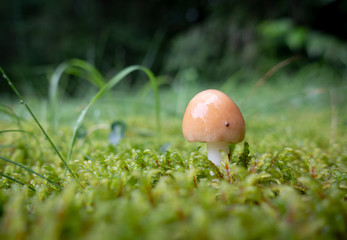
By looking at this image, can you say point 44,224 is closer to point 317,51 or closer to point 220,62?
point 317,51

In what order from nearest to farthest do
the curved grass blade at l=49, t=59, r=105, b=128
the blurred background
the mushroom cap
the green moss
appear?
1. the green moss
2. the mushroom cap
3. the curved grass blade at l=49, t=59, r=105, b=128
4. the blurred background

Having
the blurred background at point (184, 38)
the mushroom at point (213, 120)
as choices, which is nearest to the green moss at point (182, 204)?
the mushroom at point (213, 120)

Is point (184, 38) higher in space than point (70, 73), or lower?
higher

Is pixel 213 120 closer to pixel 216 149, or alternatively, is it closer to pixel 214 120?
pixel 214 120

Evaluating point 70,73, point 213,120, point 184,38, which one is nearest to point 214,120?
point 213,120

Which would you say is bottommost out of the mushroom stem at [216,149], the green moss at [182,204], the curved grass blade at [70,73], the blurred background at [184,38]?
the green moss at [182,204]

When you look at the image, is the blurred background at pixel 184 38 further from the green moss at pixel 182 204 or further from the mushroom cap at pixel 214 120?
the green moss at pixel 182 204

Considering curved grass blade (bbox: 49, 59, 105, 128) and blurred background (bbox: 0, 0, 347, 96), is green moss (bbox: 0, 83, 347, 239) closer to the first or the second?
curved grass blade (bbox: 49, 59, 105, 128)

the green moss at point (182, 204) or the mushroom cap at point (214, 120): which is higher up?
the mushroom cap at point (214, 120)

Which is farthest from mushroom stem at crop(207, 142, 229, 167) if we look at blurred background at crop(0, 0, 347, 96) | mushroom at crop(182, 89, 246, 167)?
blurred background at crop(0, 0, 347, 96)
